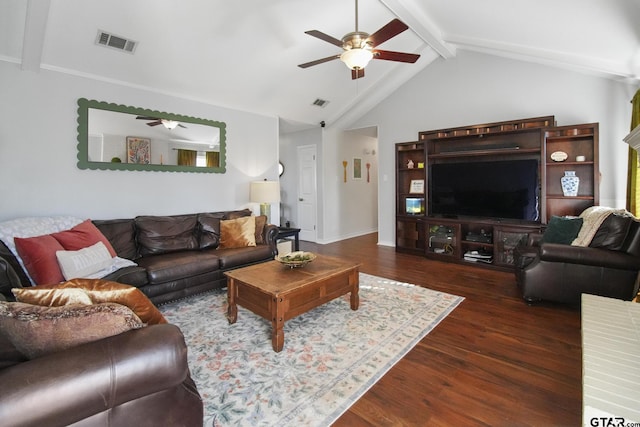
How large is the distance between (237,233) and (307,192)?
3176 mm

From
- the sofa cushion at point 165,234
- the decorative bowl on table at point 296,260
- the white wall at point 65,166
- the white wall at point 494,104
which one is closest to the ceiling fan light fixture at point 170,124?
the white wall at point 65,166

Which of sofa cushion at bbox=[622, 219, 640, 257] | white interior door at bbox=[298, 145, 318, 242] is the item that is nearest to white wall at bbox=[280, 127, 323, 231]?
white interior door at bbox=[298, 145, 318, 242]

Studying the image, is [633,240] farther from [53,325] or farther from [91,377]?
[53,325]

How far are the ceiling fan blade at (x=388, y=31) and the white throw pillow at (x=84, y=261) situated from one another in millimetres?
3142

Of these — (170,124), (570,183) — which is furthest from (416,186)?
(170,124)

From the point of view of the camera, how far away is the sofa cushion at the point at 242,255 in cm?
355

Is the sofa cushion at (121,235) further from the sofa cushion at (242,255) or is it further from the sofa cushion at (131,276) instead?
the sofa cushion at (242,255)

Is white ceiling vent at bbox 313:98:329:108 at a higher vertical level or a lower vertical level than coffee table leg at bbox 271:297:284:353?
higher

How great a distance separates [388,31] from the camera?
2650 millimetres

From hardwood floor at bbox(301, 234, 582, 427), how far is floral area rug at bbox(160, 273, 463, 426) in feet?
0.42

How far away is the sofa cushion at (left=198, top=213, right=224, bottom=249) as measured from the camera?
4.02m

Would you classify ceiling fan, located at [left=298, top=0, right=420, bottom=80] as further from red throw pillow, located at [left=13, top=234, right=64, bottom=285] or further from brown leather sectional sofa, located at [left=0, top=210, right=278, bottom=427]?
red throw pillow, located at [left=13, top=234, right=64, bottom=285]

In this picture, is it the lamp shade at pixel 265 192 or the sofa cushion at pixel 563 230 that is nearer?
the sofa cushion at pixel 563 230

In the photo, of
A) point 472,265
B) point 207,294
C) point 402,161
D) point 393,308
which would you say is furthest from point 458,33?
point 207,294
